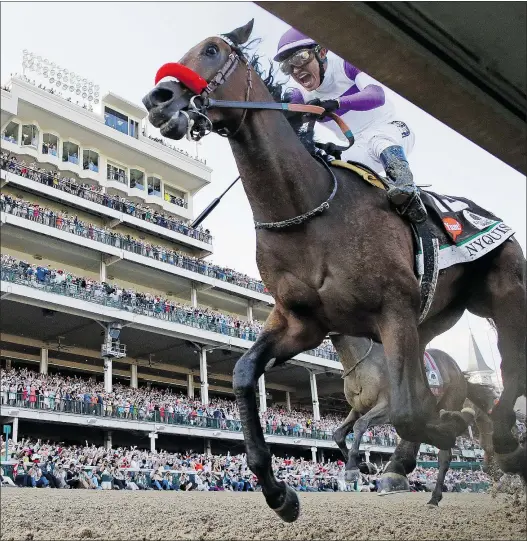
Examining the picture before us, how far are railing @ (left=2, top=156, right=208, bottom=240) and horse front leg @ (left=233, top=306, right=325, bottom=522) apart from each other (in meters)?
17.9

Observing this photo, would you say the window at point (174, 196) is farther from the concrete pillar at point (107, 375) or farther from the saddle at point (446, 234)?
the saddle at point (446, 234)

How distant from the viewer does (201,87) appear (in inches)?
126

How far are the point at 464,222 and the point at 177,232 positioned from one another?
84.0 ft

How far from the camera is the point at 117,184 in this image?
29.0m

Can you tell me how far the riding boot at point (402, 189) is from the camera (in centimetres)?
361

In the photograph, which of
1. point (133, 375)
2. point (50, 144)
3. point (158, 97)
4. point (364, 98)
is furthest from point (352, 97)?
point (133, 375)

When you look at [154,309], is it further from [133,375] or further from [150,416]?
[133,375]

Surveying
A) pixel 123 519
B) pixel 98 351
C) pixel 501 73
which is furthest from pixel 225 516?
pixel 98 351

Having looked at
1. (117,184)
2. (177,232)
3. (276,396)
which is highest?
(117,184)

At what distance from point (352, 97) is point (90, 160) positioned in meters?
25.0

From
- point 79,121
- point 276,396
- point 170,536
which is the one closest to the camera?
point 170,536

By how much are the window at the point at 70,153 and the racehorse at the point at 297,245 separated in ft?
80.8

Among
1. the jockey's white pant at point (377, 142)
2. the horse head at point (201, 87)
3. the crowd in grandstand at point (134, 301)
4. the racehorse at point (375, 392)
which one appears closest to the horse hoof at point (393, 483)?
the racehorse at point (375, 392)

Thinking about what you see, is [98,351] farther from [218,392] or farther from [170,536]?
[170,536]
